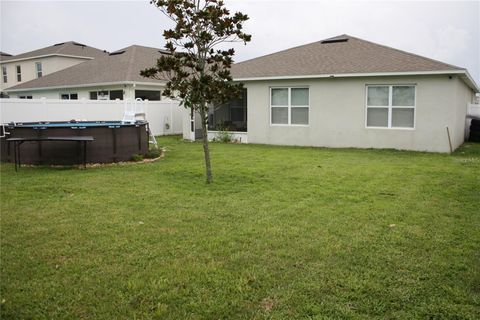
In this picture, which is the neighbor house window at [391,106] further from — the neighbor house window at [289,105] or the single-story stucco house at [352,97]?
the neighbor house window at [289,105]

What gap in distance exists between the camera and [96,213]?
6.25m

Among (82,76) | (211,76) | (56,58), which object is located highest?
(56,58)

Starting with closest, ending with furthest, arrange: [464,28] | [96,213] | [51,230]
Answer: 1. [51,230]
2. [96,213]
3. [464,28]

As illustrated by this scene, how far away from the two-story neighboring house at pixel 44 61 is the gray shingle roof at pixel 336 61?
62.8 ft

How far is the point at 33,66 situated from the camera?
3412 cm

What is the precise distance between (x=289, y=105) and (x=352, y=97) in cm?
262

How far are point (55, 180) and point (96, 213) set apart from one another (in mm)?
3281

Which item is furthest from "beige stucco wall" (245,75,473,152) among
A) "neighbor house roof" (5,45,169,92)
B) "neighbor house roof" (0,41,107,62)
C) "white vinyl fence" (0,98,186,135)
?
"neighbor house roof" (0,41,107,62)

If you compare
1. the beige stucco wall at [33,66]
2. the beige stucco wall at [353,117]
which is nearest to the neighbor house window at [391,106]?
the beige stucco wall at [353,117]

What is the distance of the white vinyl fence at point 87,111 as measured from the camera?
1545 centimetres

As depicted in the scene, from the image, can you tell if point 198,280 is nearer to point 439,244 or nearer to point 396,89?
point 439,244

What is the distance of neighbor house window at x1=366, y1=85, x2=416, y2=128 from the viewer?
14859mm

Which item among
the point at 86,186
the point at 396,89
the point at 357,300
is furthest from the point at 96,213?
the point at 396,89

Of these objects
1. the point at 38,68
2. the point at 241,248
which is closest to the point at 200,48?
the point at 241,248
